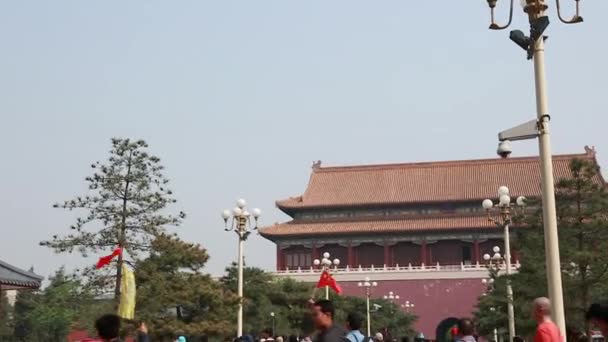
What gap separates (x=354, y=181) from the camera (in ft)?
168

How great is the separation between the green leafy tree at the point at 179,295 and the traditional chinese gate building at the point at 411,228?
2239 cm

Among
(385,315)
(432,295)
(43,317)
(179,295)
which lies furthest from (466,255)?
(179,295)

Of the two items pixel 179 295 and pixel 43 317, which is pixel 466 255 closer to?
pixel 43 317

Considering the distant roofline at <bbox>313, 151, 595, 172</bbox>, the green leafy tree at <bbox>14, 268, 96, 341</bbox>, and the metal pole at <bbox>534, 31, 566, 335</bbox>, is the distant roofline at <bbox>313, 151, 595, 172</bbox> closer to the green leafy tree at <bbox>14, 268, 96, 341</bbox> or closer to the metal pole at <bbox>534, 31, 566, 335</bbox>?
the green leafy tree at <bbox>14, 268, 96, 341</bbox>

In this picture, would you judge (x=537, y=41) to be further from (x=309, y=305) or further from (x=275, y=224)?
(x=275, y=224)

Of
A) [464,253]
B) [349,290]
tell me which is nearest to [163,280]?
[349,290]

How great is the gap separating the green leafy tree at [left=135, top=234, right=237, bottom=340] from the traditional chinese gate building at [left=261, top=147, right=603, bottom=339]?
22388 mm

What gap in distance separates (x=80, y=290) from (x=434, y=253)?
95.3 feet

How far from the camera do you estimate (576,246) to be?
1596cm

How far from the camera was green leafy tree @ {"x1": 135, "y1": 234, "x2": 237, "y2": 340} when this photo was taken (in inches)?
880

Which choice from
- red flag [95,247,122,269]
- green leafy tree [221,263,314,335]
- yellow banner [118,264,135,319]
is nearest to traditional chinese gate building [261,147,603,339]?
green leafy tree [221,263,314,335]

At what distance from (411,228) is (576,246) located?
31229mm

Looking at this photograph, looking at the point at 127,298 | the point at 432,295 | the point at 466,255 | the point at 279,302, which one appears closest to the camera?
the point at 127,298

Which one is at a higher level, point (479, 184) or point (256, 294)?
point (479, 184)
